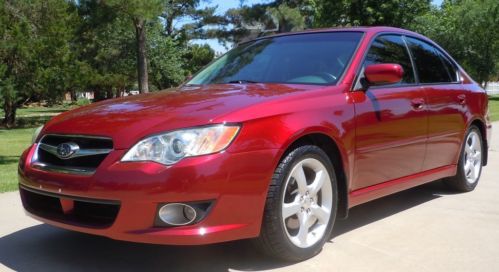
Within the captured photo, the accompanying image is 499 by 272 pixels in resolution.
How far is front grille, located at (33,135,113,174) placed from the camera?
11.2 feet

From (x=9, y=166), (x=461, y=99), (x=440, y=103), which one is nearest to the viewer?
(x=440, y=103)

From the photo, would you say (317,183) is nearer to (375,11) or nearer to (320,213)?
(320,213)

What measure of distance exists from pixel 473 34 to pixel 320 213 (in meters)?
43.5

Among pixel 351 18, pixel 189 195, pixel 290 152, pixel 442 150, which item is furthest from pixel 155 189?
pixel 351 18

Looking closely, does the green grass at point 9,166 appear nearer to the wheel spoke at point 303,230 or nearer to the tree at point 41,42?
the tree at point 41,42

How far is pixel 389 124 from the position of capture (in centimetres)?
452

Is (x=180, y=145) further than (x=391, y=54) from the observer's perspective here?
No

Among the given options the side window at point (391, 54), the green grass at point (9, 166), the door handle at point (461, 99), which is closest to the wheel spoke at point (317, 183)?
the side window at point (391, 54)

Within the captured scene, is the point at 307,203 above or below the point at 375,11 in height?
below

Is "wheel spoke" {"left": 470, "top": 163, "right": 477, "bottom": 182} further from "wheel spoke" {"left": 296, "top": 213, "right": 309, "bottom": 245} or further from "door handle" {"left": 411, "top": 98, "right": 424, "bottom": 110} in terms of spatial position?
"wheel spoke" {"left": 296, "top": 213, "right": 309, "bottom": 245}

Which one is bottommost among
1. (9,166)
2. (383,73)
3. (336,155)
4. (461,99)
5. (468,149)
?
(9,166)

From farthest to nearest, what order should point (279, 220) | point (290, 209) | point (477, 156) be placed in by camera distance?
point (477, 156) → point (290, 209) → point (279, 220)

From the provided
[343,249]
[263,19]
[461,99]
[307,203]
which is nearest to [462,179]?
[461,99]

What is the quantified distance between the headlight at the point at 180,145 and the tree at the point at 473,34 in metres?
41.8
